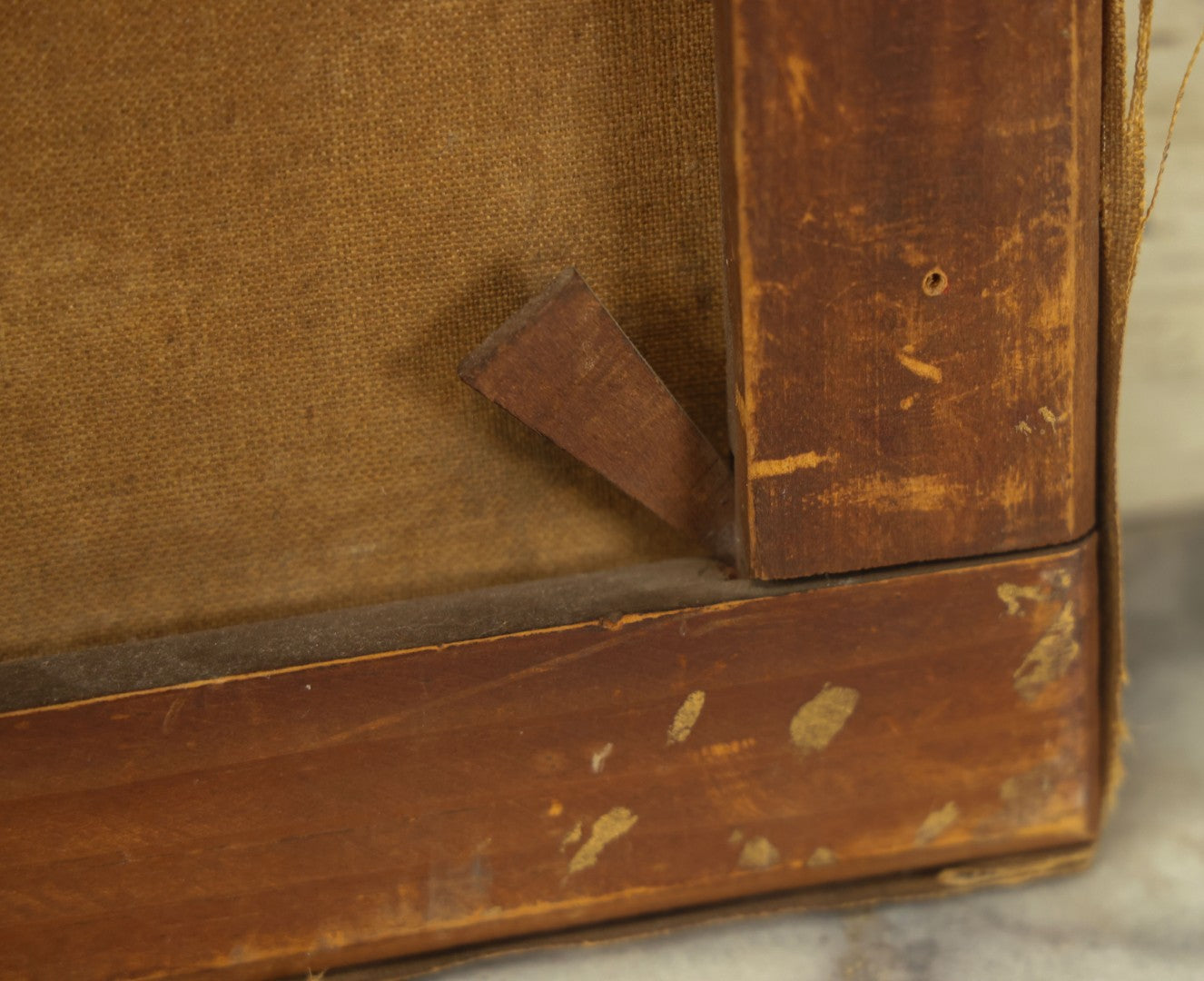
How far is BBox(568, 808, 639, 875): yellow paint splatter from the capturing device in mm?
825

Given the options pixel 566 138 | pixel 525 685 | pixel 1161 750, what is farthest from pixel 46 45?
pixel 1161 750

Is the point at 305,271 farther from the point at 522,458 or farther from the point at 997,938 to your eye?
the point at 997,938

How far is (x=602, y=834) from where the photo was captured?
0.83 metres

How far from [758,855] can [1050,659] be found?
0.27 metres

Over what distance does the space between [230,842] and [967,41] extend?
2.41ft

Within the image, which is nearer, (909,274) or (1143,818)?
(909,274)

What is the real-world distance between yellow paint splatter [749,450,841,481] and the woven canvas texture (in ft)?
0.33

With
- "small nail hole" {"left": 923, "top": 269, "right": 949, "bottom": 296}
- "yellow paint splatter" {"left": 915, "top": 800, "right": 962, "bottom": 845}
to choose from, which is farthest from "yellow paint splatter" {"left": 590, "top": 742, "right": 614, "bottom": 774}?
"small nail hole" {"left": 923, "top": 269, "right": 949, "bottom": 296}

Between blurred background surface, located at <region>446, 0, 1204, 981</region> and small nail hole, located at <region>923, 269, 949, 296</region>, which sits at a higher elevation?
small nail hole, located at <region>923, 269, 949, 296</region>

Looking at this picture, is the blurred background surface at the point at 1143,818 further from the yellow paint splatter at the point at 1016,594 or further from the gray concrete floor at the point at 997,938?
the yellow paint splatter at the point at 1016,594

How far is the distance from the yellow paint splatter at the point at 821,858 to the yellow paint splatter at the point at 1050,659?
0.19 meters

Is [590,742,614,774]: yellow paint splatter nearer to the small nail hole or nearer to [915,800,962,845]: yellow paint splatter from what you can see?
[915,800,962,845]: yellow paint splatter

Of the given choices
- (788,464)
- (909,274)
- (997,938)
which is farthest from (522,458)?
(997,938)

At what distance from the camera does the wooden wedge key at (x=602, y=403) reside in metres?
0.76
